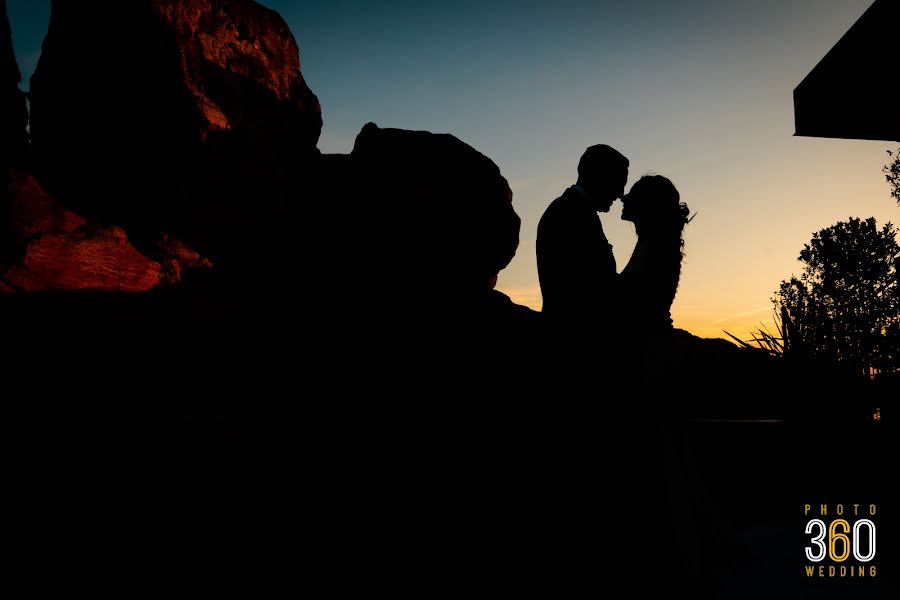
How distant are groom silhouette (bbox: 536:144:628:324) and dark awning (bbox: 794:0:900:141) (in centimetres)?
135

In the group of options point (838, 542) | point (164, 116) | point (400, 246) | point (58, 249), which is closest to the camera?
point (838, 542)

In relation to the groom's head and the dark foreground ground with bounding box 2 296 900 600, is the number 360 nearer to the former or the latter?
the dark foreground ground with bounding box 2 296 900 600

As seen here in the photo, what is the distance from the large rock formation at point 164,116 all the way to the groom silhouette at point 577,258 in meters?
17.2

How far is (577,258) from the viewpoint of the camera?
2.61m

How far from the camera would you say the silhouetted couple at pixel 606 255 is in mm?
2592

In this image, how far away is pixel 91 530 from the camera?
8.70 ft

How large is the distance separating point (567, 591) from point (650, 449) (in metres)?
0.78

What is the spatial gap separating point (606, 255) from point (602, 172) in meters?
0.45

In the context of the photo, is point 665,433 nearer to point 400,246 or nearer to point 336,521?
point 336,521

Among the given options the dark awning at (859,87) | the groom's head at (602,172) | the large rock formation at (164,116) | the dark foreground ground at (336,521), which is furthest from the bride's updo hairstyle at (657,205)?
the large rock formation at (164,116)

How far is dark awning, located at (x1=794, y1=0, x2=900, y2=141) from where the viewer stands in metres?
2.70

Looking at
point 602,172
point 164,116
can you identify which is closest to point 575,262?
point 602,172

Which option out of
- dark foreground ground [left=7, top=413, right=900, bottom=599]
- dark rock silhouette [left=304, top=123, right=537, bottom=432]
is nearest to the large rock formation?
dark rock silhouette [left=304, top=123, right=537, bottom=432]

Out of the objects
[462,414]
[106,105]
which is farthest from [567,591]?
[106,105]
